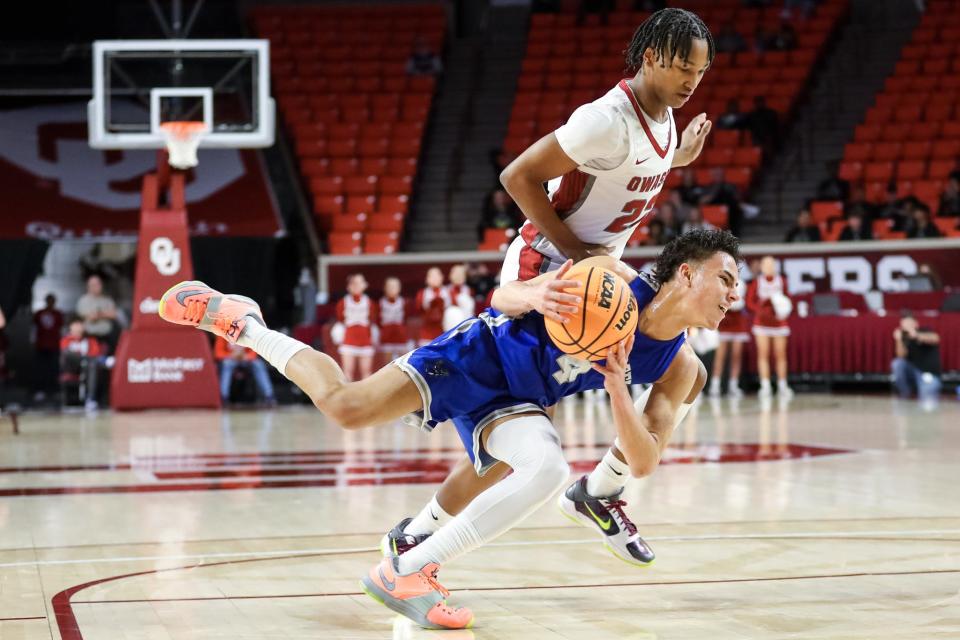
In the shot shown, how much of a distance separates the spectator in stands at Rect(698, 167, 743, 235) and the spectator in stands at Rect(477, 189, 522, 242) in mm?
2729

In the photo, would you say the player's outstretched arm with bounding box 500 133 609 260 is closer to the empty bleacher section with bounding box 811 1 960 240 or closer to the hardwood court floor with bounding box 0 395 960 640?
the hardwood court floor with bounding box 0 395 960 640

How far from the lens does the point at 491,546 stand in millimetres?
5605

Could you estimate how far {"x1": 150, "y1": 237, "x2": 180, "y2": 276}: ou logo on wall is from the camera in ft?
50.1

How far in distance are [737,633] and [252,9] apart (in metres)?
21.1

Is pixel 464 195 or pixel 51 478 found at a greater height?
pixel 464 195

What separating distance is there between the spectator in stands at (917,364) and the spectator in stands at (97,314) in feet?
32.2

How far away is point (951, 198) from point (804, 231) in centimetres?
219

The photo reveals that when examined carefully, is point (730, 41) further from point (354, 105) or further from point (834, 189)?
point (354, 105)

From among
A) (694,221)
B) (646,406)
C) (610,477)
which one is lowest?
(610,477)

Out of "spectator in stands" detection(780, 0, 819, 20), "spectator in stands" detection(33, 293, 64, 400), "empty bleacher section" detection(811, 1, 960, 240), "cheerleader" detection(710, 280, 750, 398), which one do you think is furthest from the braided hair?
"spectator in stands" detection(780, 0, 819, 20)

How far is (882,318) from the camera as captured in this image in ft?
53.2

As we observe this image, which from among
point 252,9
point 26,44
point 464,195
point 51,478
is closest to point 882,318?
point 464,195

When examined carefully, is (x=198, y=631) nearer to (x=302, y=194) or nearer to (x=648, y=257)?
(x=648, y=257)

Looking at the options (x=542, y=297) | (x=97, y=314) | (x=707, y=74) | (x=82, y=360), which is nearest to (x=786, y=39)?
(x=707, y=74)
